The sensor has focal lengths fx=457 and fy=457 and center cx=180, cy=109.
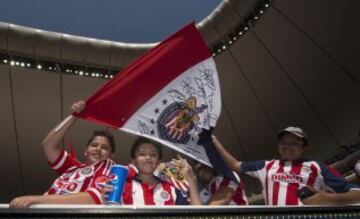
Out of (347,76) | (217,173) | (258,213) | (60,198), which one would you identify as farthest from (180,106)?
(347,76)

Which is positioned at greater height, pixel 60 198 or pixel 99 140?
→ pixel 99 140

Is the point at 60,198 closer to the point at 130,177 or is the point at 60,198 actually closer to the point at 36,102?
the point at 130,177

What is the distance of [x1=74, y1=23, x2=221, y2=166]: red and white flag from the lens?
3.87 meters

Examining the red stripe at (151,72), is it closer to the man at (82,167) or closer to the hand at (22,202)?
the man at (82,167)

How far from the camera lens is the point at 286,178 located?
3686mm

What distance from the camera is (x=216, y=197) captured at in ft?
12.2

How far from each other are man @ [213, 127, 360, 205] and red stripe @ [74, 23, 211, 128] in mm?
837

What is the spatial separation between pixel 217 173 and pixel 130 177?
2.89 ft

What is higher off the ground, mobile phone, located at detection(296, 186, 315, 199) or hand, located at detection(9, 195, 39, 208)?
hand, located at detection(9, 195, 39, 208)

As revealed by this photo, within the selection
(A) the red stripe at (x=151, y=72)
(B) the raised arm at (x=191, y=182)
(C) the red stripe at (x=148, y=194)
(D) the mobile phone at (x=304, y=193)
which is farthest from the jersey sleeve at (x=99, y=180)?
(D) the mobile phone at (x=304, y=193)

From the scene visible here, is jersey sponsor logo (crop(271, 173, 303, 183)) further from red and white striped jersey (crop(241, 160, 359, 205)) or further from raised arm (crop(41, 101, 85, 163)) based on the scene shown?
raised arm (crop(41, 101, 85, 163))

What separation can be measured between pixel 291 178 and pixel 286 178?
0.13 ft
